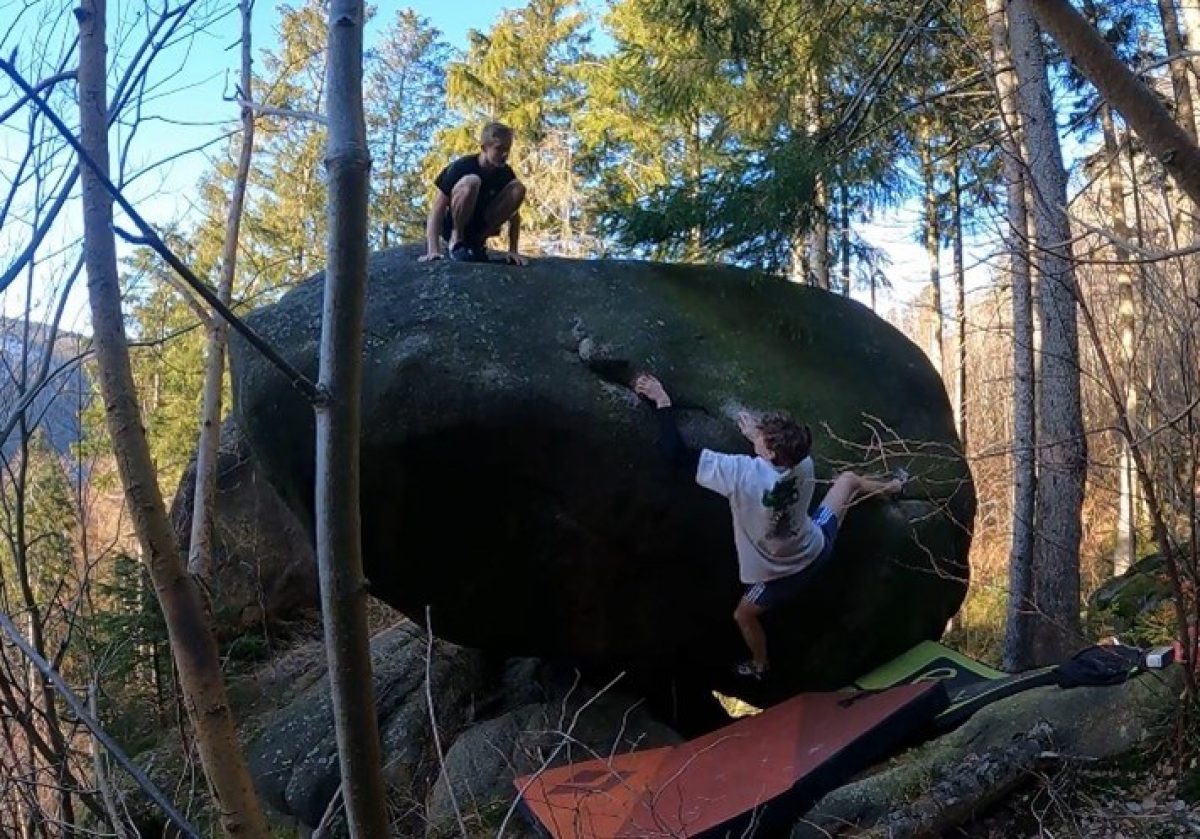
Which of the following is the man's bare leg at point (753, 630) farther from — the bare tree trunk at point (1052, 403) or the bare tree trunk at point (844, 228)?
the bare tree trunk at point (844, 228)

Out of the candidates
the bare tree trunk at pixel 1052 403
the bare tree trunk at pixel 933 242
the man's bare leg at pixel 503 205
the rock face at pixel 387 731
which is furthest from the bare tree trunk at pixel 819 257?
the rock face at pixel 387 731

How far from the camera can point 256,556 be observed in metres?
10.2

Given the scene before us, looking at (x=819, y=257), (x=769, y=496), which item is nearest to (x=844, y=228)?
(x=819, y=257)

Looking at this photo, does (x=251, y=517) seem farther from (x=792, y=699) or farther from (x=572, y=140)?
(x=572, y=140)

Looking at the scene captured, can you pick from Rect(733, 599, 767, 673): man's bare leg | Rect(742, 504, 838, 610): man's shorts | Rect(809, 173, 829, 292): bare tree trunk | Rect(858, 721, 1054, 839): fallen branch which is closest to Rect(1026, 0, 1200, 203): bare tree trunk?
Rect(858, 721, 1054, 839): fallen branch

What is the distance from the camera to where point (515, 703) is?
7070 millimetres

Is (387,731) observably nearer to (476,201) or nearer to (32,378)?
(476,201)

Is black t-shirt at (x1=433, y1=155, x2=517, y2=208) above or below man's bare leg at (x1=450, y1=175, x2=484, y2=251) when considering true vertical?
above

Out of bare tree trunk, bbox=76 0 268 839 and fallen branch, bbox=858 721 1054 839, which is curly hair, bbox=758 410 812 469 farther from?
bare tree trunk, bbox=76 0 268 839

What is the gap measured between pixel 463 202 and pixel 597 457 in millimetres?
1804

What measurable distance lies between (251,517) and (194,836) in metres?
9.90

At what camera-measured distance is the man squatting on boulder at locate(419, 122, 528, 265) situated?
6.07 metres

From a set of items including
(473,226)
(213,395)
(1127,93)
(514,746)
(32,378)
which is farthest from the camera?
(213,395)

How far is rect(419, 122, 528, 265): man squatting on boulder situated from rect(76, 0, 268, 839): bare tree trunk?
16.1ft
